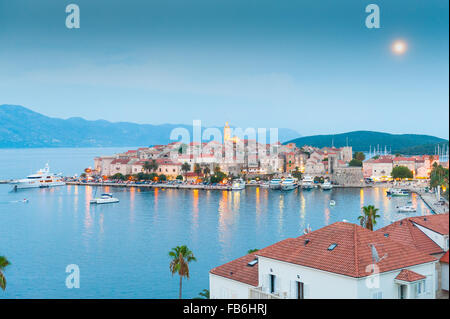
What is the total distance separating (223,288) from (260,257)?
3.12 feet

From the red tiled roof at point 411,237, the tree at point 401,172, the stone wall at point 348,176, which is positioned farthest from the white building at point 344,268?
the stone wall at point 348,176

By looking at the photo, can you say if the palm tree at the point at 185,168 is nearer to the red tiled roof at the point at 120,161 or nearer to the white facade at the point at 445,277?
the red tiled roof at the point at 120,161

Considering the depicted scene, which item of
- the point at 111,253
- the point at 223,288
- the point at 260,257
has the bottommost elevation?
the point at 111,253

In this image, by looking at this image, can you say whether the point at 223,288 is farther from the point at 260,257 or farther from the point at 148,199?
the point at 148,199

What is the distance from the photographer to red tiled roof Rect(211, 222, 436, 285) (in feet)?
8.02

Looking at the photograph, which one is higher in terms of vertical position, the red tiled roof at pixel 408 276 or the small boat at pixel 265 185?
the red tiled roof at pixel 408 276

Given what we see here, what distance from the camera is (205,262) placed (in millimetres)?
9719

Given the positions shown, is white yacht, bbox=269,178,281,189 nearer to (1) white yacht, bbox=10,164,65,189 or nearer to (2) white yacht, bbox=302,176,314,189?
(2) white yacht, bbox=302,176,314,189

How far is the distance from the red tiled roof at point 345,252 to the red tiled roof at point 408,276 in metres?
0.04

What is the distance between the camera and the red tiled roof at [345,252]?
2.45 meters

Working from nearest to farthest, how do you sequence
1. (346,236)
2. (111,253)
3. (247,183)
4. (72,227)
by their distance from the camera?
(346,236)
(111,253)
(72,227)
(247,183)

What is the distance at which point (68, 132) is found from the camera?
288ft
